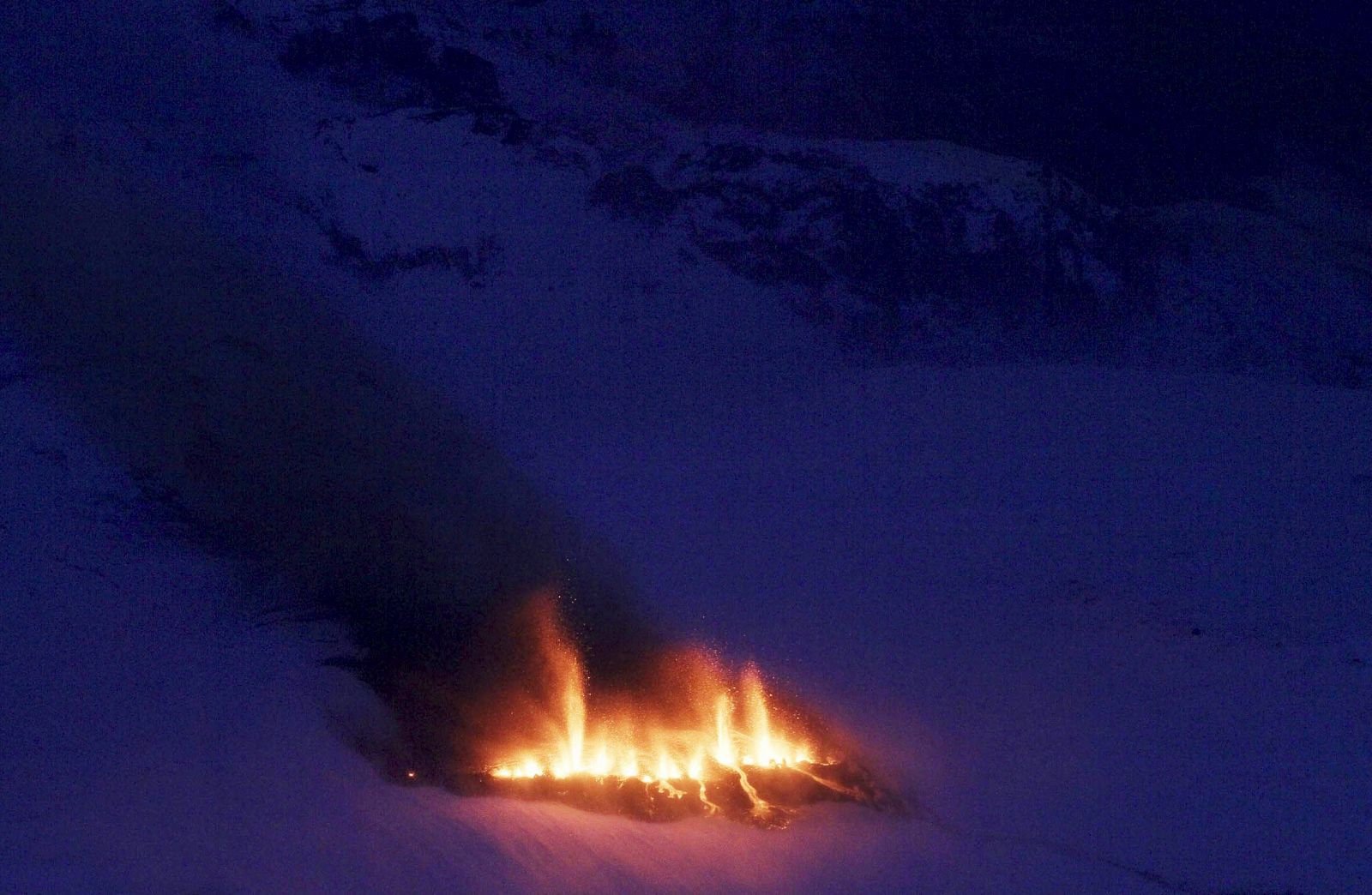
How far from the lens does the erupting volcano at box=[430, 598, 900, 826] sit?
521 centimetres

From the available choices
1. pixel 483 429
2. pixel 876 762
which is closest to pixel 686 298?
pixel 483 429

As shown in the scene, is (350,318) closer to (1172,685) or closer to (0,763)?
(0,763)

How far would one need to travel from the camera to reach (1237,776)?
552 centimetres

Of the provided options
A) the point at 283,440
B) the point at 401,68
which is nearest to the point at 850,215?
the point at 401,68

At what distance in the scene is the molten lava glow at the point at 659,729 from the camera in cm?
555

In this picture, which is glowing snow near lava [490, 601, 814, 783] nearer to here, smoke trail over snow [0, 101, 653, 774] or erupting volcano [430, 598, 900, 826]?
erupting volcano [430, 598, 900, 826]

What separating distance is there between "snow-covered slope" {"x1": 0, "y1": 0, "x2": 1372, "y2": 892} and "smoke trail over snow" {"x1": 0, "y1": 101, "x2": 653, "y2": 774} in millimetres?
290

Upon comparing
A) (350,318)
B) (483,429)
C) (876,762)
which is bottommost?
(876,762)

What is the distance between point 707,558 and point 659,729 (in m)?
2.24

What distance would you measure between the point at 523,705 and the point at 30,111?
24.1ft

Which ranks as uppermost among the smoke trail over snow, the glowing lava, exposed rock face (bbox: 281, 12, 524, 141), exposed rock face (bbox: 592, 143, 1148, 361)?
exposed rock face (bbox: 281, 12, 524, 141)

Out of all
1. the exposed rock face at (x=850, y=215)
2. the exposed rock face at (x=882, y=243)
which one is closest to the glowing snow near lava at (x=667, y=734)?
the exposed rock face at (x=850, y=215)

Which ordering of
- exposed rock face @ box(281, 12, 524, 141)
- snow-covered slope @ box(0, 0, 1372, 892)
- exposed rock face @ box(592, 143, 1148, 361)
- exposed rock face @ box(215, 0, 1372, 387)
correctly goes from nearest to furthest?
snow-covered slope @ box(0, 0, 1372, 892) → exposed rock face @ box(281, 12, 524, 141) → exposed rock face @ box(215, 0, 1372, 387) → exposed rock face @ box(592, 143, 1148, 361)

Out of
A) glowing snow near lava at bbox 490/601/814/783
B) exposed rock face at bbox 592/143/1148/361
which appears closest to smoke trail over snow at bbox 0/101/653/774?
glowing snow near lava at bbox 490/601/814/783
